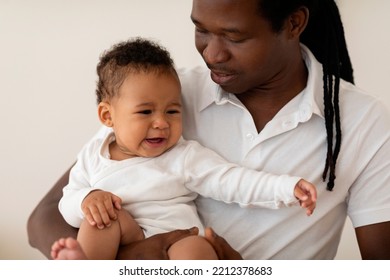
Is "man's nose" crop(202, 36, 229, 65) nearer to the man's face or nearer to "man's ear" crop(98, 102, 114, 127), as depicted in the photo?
the man's face

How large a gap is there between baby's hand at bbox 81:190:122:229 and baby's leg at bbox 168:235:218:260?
11 centimetres

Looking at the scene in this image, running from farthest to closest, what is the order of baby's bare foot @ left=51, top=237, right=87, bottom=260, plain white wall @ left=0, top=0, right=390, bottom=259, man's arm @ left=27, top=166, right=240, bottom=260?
1. plain white wall @ left=0, top=0, right=390, bottom=259
2. man's arm @ left=27, top=166, right=240, bottom=260
3. baby's bare foot @ left=51, top=237, right=87, bottom=260

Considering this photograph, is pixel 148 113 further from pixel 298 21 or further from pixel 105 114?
pixel 298 21

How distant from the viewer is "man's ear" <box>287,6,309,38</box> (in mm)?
1183

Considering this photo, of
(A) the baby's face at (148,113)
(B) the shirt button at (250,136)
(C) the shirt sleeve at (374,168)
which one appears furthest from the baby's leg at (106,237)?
(C) the shirt sleeve at (374,168)

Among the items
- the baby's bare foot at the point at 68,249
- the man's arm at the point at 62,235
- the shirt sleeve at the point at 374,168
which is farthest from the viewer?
the shirt sleeve at the point at 374,168

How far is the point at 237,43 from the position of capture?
1.15 metres

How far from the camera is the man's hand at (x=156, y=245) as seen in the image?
1.09 m

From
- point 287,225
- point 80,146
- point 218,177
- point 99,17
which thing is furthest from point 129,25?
point 287,225

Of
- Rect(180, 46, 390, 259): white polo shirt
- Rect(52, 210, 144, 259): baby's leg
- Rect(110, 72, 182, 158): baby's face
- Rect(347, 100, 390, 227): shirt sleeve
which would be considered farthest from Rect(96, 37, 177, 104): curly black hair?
Rect(347, 100, 390, 227): shirt sleeve

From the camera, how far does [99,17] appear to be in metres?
1.34

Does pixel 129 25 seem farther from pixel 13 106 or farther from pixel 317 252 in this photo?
pixel 317 252

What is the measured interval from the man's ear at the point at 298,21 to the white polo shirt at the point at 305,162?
0.08 m

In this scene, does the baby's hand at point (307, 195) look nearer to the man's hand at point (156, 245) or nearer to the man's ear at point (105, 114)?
the man's hand at point (156, 245)
